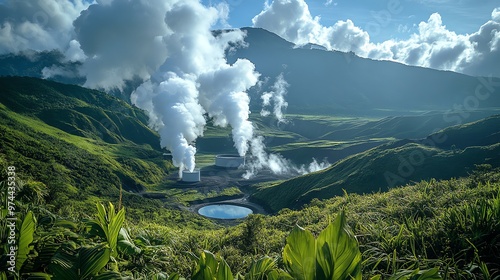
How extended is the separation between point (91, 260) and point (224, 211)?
67.5 m

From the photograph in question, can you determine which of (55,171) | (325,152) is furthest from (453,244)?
(325,152)

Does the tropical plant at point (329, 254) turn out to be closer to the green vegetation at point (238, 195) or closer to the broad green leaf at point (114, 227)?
the green vegetation at point (238, 195)

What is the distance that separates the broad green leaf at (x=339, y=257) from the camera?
6.51 feet

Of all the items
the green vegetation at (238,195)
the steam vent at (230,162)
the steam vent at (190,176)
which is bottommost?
the steam vent at (190,176)

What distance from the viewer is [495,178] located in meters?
9.34

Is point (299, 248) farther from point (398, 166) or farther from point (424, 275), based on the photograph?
point (398, 166)

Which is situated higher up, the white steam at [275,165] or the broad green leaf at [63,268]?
the broad green leaf at [63,268]

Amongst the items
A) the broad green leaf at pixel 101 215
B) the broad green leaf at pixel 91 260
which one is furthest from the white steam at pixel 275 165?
the broad green leaf at pixel 91 260

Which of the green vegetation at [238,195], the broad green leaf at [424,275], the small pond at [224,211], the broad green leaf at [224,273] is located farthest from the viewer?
the small pond at [224,211]

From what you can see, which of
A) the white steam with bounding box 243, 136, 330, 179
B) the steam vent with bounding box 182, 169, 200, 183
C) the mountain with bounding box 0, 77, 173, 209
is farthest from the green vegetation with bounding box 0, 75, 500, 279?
the white steam with bounding box 243, 136, 330, 179

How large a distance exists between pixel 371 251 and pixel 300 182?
232ft

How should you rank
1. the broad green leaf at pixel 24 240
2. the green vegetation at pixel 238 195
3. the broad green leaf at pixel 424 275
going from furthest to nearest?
the broad green leaf at pixel 24 240, the green vegetation at pixel 238 195, the broad green leaf at pixel 424 275

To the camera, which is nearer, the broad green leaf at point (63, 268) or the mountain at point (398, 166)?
the broad green leaf at point (63, 268)

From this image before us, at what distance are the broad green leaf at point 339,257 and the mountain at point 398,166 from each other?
53369 mm
